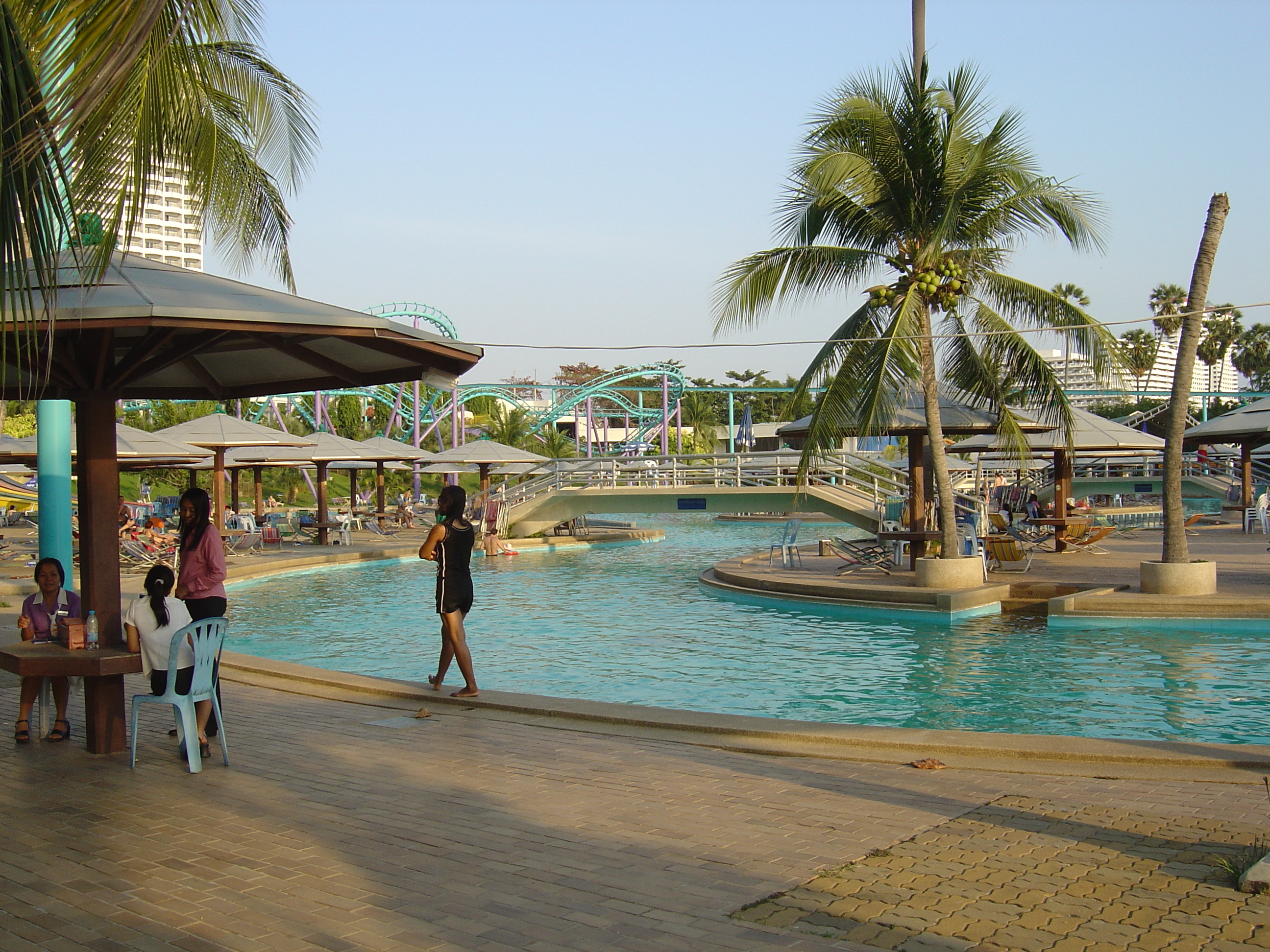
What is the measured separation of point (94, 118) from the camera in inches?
195

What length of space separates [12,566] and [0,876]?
18164 millimetres

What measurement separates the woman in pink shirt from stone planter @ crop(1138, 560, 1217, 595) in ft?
36.1

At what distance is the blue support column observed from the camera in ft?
38.1

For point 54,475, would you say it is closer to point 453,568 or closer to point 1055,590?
point 453,568

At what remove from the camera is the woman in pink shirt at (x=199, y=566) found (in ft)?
23.0

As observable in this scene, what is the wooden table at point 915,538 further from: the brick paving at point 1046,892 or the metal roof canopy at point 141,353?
the brick paving at point 1046,892

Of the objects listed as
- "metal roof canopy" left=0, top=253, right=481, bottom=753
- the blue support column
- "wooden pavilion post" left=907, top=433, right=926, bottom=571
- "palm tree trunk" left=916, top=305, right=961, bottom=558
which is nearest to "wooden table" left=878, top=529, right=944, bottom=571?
"wooden pavilion post" left=907, top=433, right=926, bottom=571

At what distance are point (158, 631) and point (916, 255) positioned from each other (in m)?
11.8

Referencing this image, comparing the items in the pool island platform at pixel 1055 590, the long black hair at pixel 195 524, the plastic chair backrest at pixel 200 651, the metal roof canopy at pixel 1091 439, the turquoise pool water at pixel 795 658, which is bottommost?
the turquoise pool water at pixel 795 658

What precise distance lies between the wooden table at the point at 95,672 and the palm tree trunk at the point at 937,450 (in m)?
11.4

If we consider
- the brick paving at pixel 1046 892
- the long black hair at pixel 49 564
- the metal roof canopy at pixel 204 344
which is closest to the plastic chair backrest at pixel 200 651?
the long black hair at pixel 49 564

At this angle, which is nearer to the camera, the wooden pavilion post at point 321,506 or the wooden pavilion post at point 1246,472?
the wooden pavilion post at point 321,506

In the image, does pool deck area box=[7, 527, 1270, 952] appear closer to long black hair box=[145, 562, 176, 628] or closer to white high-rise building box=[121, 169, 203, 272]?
long black hair box=[145, 562, 176, 628]

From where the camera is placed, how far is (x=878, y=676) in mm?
10852
